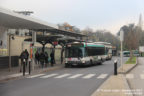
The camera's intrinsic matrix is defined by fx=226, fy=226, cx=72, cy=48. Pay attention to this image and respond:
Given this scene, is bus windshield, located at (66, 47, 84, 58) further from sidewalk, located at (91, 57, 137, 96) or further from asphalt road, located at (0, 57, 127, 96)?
sidewalk, located at (91, 57, 137, 96)

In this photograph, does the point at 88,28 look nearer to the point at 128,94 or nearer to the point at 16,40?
the point at 16,40

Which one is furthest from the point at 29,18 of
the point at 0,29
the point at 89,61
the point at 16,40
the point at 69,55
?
the point at 16,40

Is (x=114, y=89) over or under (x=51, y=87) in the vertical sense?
over

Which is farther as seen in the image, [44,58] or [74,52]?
[74,52]

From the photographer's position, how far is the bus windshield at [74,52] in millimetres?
25812

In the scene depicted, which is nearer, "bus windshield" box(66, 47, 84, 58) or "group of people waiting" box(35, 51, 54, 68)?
"group of people waiting" box(35, 51, 54, 68)

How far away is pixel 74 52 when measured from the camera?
26.1 m

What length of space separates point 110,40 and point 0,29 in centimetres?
9405

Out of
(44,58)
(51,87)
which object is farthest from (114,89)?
(44,58)

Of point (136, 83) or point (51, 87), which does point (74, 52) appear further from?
point (51, 87)

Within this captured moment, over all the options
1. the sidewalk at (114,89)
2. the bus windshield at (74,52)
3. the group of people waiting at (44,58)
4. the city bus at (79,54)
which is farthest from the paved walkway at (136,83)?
the group of people waiting at (44,58)

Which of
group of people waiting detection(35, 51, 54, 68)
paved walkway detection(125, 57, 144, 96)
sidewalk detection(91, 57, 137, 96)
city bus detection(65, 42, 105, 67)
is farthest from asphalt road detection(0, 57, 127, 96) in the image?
city bus detection(65, 42, 105, 67)

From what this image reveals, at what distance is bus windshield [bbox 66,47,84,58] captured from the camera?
25.8m

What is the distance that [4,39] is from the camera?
2552cm
